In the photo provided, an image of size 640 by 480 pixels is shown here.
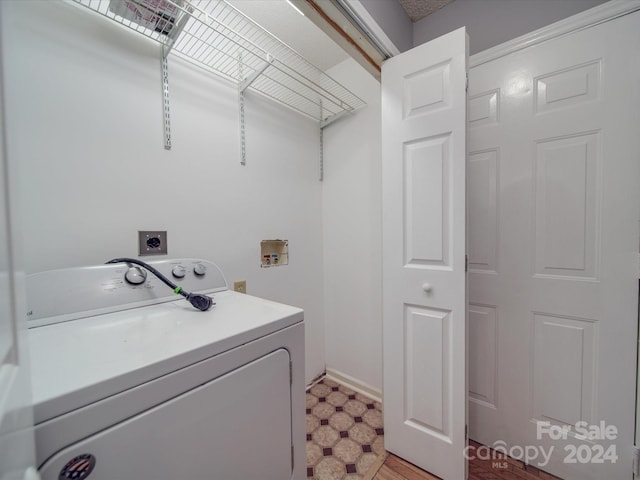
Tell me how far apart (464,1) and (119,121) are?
2.00 m

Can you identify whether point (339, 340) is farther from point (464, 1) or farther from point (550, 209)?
point (464, 1)

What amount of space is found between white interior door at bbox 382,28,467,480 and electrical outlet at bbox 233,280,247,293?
0.86 meters

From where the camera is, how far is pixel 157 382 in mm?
522

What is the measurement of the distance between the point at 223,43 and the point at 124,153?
0.81 metres

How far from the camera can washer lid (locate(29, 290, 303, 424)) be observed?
1.45ft

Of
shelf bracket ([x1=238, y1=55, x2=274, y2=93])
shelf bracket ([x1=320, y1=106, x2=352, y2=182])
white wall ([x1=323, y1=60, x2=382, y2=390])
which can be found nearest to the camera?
shelf bracket ([x1=238, y1=55, x2=274, y2=93])

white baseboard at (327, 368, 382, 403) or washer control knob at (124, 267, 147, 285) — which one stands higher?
washer control knob at (124, 267, 147, 285)

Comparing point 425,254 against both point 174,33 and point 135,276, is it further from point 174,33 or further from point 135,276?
point 174,33

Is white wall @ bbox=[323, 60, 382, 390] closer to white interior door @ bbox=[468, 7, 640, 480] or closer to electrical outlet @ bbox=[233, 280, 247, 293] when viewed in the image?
white interior door @ bbox=[468, 7, 640, 480]

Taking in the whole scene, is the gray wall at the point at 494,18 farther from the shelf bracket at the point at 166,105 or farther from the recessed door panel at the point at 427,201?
the shelf bracket at the point at 166,105

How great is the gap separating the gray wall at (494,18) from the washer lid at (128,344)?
156 centimetres

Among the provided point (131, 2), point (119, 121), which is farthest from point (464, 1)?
point (119, 121)

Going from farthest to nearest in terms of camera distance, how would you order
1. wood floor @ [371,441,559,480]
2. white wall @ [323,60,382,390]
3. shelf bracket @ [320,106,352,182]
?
shelf bracket @ [320,106,352,182] < white wall @ [323,60,382,390] < wood floor @ [371,441,559,480]

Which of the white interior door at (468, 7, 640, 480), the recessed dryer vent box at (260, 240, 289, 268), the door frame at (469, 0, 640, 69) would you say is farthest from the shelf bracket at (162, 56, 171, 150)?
the door frame at (469, 0, 640, 69)
